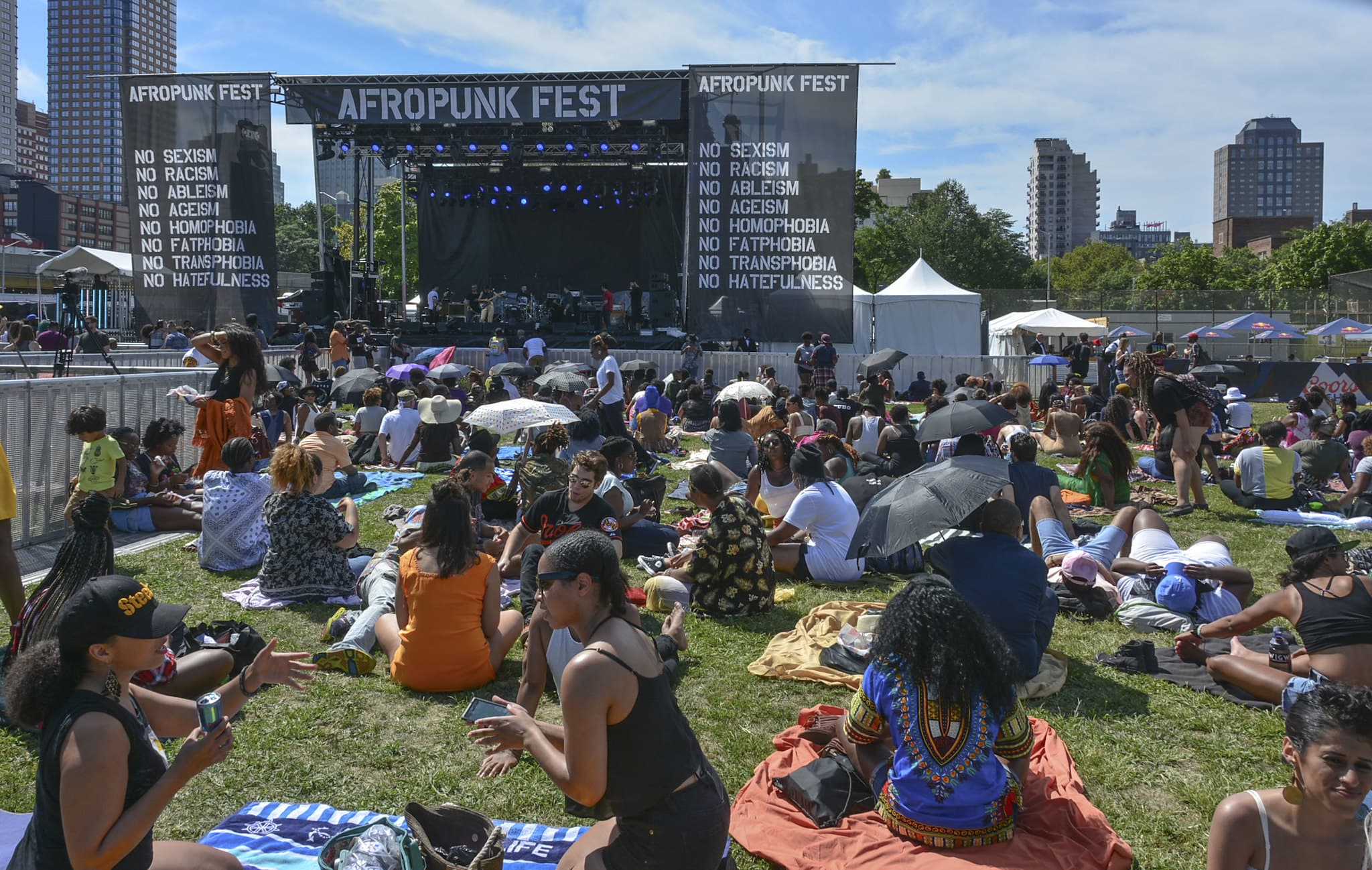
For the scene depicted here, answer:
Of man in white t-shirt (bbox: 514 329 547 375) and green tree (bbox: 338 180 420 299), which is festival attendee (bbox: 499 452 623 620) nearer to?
man in white t-shirt (bbox: 514 329 547 375)

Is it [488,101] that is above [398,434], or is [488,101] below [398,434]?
above

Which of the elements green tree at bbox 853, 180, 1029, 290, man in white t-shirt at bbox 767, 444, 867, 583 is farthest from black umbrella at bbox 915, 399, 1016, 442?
green tree at bbox 853, 180, 1029, 290

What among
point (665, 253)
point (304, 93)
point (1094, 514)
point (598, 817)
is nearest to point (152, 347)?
point (304, 93)

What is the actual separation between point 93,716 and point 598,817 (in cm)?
210

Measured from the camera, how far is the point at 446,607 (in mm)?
5527

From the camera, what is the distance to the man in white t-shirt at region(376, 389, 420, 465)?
13133mm

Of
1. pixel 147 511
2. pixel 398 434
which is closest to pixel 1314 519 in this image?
pixel 398 434

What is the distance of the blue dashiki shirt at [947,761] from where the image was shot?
11.9 feet

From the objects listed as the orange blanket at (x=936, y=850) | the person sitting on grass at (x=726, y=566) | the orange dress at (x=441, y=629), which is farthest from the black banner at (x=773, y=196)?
the orange blanket at (x=936, y=850)

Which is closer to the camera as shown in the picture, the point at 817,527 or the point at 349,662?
the point at 349,662

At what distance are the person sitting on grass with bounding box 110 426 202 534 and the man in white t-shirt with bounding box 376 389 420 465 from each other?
3803mm

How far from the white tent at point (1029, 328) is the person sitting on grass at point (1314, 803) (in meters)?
24.4

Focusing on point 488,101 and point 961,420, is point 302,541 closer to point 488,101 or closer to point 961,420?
point 961,420

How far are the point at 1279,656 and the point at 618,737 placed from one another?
4.15 m
